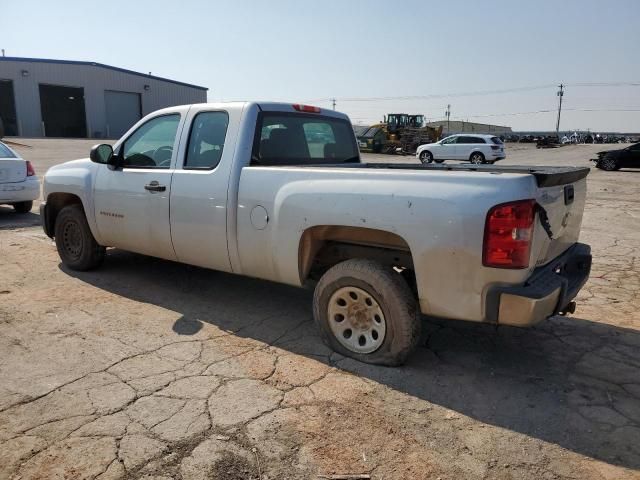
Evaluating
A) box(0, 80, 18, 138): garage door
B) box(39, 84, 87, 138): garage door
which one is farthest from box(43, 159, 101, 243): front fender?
box(39, 84, 87, 138): garage door

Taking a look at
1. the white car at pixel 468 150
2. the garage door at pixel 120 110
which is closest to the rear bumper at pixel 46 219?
the white car at pixel 468 150

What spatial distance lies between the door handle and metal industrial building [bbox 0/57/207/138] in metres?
42.6

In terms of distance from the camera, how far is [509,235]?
2.93 m

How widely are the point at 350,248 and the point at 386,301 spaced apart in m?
0.64

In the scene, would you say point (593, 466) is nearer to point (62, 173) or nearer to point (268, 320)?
point (268, 320)

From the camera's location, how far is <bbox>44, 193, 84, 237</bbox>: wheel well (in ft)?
19.4

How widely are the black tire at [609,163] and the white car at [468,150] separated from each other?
482 cm

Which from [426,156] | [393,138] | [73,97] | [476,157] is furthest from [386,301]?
[73,97]

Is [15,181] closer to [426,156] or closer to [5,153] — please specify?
[5,153]

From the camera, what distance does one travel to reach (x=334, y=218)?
11.5 ft

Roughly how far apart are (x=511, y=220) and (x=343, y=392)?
1.53 metres

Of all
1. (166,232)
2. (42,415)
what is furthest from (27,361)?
(166,232)

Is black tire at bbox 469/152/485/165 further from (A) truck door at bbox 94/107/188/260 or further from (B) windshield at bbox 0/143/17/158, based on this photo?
(A) truck door at bbox 94/107/188/260

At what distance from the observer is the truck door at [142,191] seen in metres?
4.73
